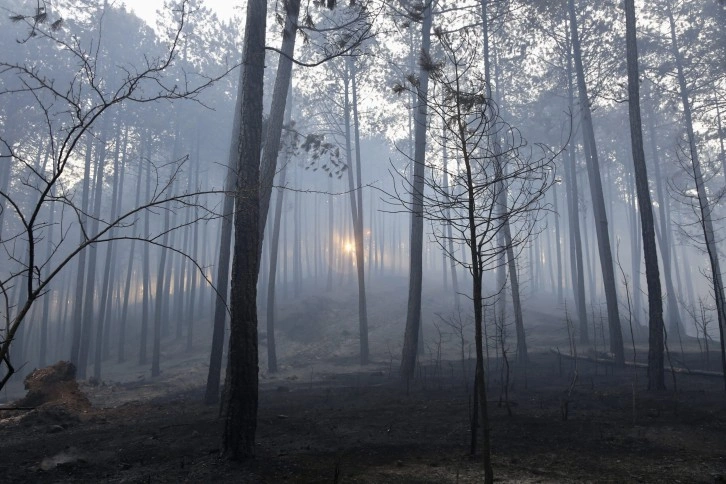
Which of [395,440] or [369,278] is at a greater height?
[369,278]

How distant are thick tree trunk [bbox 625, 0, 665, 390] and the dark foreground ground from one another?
30.8 inches

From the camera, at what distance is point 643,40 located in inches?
885

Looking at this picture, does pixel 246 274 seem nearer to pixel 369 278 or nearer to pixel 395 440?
pixel 395 440

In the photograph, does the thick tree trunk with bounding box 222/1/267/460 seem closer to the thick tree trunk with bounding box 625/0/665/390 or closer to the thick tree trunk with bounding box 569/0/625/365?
the thick tree trunk with bounding box 625/0/665/390

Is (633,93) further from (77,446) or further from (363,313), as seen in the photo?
(77,446)

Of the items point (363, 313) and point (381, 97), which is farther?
point (381, 97)

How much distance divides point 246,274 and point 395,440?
3.61m

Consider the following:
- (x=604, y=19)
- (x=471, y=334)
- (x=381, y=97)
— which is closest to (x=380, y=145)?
(x=381, y=97)

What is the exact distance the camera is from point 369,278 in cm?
4197

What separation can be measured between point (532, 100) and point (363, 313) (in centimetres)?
1856

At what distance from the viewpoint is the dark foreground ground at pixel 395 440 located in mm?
6004

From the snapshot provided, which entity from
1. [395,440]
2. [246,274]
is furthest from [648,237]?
[246,274]

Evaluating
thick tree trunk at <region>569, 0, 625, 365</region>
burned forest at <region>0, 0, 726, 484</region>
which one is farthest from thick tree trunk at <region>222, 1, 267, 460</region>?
thick tree trunk at <region>569, 0, 625, 365</region>

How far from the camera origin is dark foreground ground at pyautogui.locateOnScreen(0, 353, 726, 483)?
600 cm
